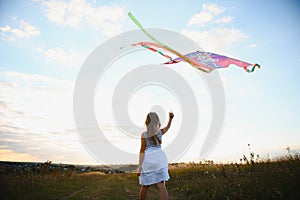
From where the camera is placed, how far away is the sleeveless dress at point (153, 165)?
574cm

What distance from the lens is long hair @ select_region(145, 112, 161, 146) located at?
593 cm

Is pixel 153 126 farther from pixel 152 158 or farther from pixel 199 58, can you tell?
pixel 199 58

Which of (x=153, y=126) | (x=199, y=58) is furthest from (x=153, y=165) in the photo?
(x=199, y=58)

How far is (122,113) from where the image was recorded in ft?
47.0

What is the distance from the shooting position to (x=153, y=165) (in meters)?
5.81

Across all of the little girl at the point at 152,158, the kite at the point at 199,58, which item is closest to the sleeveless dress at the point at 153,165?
the little girl at the point at 152,158

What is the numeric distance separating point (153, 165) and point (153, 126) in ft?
3.02

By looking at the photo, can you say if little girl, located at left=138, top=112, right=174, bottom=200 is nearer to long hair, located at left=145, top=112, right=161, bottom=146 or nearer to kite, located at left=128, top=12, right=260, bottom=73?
long hair, located at left=145, top=112, right=161, bottom=146

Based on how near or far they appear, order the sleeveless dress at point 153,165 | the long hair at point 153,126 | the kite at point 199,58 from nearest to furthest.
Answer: the sleeveless dress at point 153,165, the long hair at point 153,126, the kite at point 199,58

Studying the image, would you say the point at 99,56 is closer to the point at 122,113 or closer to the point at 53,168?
the point at 122,113

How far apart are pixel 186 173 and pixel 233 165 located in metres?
3.62

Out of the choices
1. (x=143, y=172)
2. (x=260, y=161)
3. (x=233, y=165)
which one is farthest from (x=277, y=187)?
(x=233, y=165)

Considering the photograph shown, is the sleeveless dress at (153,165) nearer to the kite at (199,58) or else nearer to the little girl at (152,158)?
the little girl at (152,158)

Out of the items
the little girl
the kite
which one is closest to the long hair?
the little girl
